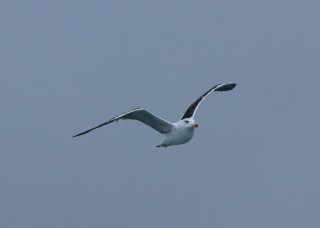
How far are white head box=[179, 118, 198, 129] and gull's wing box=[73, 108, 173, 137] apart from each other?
77cm

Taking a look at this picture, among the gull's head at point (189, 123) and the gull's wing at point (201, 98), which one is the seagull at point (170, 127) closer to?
the gull's head at point (189, 123)

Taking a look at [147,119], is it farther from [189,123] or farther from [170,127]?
[189,123]

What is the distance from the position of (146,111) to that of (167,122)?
7.73 feet

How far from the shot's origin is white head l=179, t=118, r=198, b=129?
140 ft

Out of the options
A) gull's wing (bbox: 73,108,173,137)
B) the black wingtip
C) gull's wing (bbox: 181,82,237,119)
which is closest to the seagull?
gull's wing (bbox: 73,108,173,137)

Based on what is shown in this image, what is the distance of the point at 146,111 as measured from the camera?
40250 mm

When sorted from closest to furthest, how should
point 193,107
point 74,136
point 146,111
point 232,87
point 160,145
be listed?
point 74,136 < point 146,111 < point 160,145 < point 193,107 < point 232,87

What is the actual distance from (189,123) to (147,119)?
2673 mm

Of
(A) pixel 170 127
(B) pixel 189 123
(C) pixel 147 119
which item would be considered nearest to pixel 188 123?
(B) pixel 189 123

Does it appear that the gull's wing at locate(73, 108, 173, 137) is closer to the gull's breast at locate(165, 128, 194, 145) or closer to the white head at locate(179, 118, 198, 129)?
the gull's breast at locate(165, 128, 194, 145)

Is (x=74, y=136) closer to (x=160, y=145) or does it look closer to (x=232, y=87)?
(x=160, y=145)

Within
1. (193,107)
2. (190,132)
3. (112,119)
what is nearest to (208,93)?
(193,107)

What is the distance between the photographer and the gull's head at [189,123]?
4266 cm

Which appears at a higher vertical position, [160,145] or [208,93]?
[208,93]
